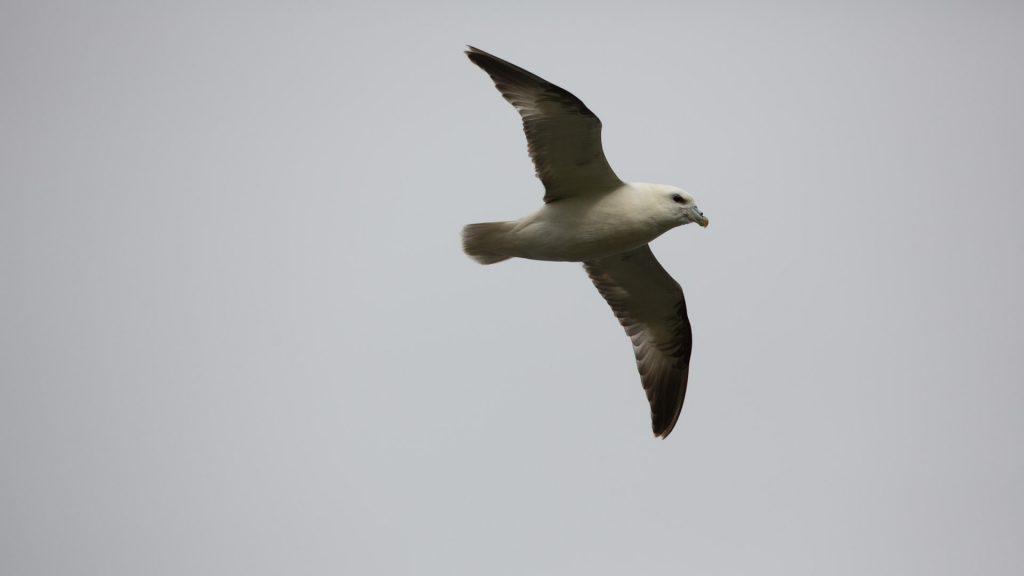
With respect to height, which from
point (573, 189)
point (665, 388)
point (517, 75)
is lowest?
point (665, 388)

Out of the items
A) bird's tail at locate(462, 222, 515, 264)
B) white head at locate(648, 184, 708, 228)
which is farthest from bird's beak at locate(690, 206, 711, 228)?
bird's tail at locate(462, 222, 515, 264)

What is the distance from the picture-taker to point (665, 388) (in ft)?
44.3

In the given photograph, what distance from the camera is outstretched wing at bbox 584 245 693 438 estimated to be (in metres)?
13.1

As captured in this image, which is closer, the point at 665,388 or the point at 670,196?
the point at 670,196

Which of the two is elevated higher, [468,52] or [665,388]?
[468,52]

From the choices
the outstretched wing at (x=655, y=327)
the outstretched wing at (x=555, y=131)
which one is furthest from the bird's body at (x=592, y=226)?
the outstretched wing at (x=655, y=327)

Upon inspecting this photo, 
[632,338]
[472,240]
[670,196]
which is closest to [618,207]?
[670,196]

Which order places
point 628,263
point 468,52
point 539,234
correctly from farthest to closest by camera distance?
point 628,263 < point 539,234 < point 468,52

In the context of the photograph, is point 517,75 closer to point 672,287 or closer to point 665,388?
point 672,287

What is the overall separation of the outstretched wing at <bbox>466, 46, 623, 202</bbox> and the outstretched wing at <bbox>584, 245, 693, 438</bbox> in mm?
1612

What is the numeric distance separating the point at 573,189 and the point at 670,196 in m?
0.96

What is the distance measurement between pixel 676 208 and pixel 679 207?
3cm

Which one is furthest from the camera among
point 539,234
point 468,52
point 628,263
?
point 628,263

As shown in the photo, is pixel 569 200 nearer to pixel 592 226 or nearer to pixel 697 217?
pixel 592 226
